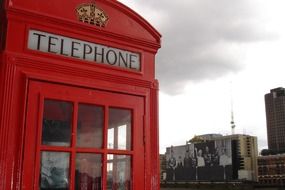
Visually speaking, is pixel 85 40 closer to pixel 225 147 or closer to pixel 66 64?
pixel 66 64

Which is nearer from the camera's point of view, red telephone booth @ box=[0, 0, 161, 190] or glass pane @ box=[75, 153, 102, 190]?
red telephone booth @ box=[0, 0, 161, 190]

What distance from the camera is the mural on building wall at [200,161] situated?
112188 millimetres

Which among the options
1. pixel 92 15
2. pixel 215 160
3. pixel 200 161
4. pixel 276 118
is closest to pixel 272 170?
pixel 215 160

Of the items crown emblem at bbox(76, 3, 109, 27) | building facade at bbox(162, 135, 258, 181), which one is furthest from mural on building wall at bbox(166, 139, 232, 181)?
crown emblem at bbox(76, 3, 109, 27)

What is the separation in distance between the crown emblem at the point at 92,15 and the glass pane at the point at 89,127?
2.01ft

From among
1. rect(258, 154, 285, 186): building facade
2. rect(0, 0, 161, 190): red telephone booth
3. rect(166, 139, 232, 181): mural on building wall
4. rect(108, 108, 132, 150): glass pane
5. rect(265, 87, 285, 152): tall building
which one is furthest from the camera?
rect(265, 87, 285, 152): tall building

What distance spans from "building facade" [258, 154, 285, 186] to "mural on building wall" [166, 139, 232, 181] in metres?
11.3

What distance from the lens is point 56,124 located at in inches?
95.7

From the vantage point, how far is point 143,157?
2.70 metres

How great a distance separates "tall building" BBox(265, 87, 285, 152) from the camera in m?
178

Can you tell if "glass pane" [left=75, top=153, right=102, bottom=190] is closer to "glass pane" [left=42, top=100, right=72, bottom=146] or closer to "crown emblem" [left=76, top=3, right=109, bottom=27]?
A: "glass pane" [left=42, top=100, right=72, bottom=146]

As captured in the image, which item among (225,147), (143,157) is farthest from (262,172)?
(143,157)

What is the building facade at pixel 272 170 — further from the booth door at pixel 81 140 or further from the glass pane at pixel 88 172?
the glass pane at pixel 88 172

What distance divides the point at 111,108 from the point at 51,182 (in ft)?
2.03
